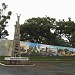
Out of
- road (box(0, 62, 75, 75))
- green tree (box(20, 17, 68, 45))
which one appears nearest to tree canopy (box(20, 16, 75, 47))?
green tree (box(20, 17, 68, 45))

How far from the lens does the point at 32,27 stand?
52438 millimetres

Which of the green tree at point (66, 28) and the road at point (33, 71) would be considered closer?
the road at point (33, 71)

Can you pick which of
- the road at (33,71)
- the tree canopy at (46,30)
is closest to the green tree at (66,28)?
the tree canopy at (46,30)

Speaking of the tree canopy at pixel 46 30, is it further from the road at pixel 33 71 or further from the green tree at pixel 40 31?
the road at pixel 33 71

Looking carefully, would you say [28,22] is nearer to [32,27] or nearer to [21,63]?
[32,27]

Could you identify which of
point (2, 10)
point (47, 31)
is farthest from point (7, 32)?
point (47, 31)

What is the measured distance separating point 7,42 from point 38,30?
38.5 feet

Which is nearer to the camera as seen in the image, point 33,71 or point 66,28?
point 33,71

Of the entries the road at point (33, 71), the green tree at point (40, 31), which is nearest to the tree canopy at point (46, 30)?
the green tree at point (40, 31)

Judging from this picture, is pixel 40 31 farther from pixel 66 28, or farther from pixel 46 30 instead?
pixel 66 28

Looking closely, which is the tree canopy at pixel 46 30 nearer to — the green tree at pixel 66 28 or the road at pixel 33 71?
the green tree at pixel 66 28

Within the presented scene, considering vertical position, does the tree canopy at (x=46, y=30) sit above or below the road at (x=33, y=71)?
above

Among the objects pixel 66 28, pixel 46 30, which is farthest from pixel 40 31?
pixel 66 28

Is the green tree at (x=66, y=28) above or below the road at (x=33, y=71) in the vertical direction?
above
